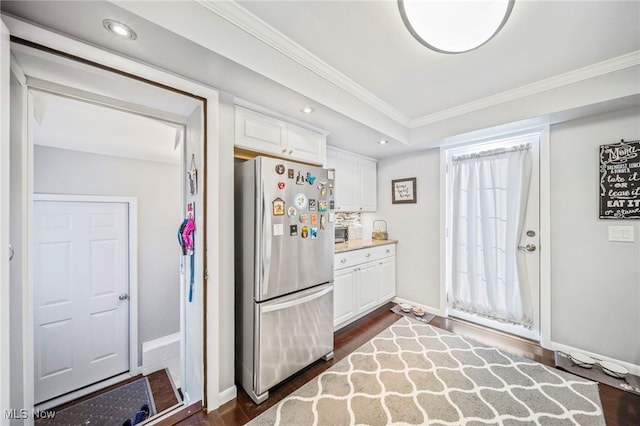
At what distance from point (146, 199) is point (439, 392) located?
12.1ft

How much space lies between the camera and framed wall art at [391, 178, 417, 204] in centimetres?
327

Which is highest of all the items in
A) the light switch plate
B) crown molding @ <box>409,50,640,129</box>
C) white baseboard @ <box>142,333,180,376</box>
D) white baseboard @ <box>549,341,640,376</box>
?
crown molding @ <box>409,50,640,129</box>

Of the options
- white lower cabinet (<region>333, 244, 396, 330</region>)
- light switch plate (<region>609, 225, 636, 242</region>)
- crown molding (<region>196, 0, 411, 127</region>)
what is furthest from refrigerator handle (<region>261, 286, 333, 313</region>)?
light switch plate (<region>609, 225, 636, 242</region>)

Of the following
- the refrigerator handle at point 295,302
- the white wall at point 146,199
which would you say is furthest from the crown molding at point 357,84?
the white wall at point 146,199

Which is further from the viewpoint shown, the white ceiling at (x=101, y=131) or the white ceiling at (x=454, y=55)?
the white ceiling at (x=101, y=131)

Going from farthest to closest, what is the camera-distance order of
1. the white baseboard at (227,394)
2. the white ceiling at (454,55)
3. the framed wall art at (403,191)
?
the framed wall art at (403,191) → the white baseboard at (227,394) → the white ceiling at (454,55)

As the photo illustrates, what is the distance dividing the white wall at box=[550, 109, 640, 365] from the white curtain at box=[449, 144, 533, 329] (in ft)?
0.82

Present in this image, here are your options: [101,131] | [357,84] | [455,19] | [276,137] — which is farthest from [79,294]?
[455,19]

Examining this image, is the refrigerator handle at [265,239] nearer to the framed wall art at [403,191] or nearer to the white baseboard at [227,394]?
the white baseboard at [227,394]

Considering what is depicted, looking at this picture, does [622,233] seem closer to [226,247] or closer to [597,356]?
[597,356]

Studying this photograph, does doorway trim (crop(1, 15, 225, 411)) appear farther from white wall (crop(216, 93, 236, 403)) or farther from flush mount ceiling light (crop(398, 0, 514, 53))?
flush mount ceiling light (crop(398, 0, 514, 53))

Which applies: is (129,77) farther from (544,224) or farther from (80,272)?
(544,224)

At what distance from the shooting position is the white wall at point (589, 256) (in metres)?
1.96

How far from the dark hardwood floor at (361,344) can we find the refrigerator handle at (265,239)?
0.80m
